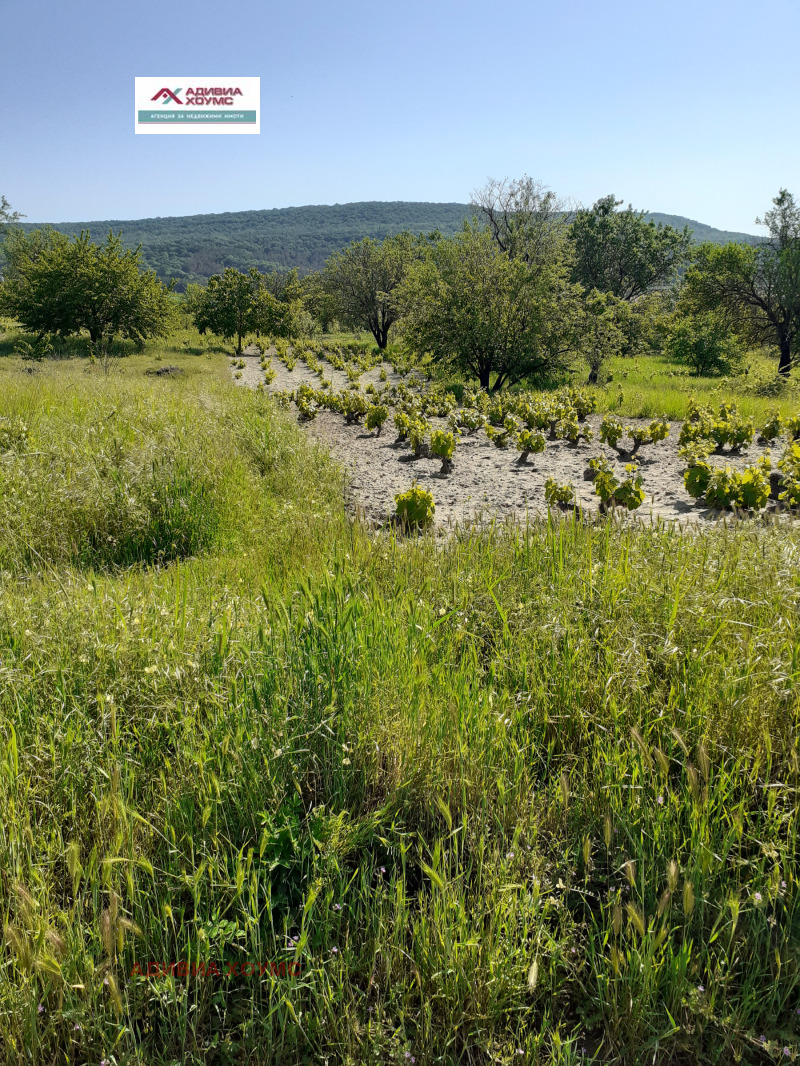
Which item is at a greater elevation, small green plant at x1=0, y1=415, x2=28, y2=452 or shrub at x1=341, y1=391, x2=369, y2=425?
shrub at x1=341, y1=391, x2=369, y2=425

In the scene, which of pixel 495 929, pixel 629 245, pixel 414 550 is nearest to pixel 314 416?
pixel 414 550

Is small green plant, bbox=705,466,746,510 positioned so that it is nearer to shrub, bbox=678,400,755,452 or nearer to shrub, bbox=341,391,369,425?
shrub, bbox=678,400,755,452

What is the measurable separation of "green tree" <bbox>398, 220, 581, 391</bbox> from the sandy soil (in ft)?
19.8

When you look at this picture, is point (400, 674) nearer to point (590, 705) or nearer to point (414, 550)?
point (590, 705)

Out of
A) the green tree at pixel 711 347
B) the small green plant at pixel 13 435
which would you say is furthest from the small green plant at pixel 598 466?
the green tree at pixel 711 347

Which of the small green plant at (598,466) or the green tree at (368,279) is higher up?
the green tree at (368,279)

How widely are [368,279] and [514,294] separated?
26.9 m

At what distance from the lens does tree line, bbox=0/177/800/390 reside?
17.5m

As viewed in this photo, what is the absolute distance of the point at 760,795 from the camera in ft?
6.70

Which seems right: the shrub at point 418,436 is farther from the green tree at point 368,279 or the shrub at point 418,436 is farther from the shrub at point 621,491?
the green tree at point 368,279

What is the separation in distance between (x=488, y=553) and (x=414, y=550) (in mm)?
573

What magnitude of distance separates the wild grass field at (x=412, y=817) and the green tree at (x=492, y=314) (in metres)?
14.8

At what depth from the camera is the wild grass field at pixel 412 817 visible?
1.46 meters

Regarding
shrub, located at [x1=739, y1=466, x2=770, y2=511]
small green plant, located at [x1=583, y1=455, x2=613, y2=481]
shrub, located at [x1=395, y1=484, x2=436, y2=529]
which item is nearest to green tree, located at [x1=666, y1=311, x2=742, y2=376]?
A: small green plant, located at [x1=583, y1=455, x2=613, y2=481]
